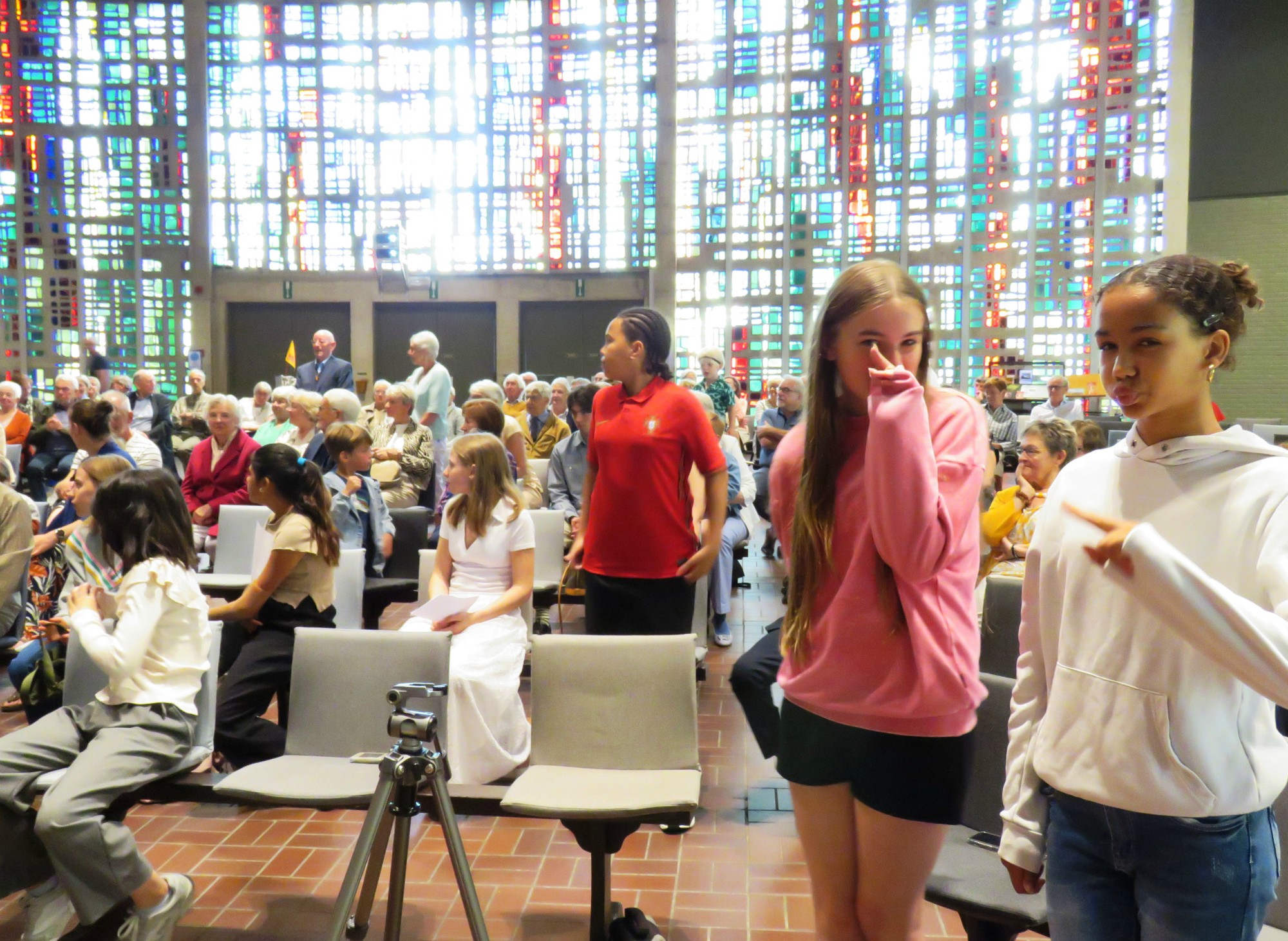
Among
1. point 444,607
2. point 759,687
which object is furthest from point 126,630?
point 759,687

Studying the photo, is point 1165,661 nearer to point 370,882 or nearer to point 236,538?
point 370,882

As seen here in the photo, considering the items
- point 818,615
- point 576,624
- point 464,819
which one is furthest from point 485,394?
point 818,615

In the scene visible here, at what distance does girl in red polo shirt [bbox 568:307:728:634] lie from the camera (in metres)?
3.53

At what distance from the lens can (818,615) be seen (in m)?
1.76

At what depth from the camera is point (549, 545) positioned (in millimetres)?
5598

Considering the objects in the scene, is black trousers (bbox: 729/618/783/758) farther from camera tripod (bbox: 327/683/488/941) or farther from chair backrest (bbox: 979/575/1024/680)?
camera tripod (bbox: 327/683/488/941)

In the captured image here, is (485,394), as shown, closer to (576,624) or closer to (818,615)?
(576,624)

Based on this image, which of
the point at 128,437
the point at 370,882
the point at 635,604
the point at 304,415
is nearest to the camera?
the point at 370,882

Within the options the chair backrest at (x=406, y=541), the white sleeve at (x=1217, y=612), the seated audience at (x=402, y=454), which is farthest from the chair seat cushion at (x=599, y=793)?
the seated audience at (x=402, y=454)

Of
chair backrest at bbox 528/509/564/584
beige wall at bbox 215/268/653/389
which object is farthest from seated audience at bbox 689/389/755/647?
beige wall at bbox 215/268/653/389

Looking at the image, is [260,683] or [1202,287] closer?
[1202,287]

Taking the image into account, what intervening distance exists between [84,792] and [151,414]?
992cm

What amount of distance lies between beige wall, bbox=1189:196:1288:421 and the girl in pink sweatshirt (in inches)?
692

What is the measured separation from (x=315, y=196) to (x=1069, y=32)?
1287 cm
